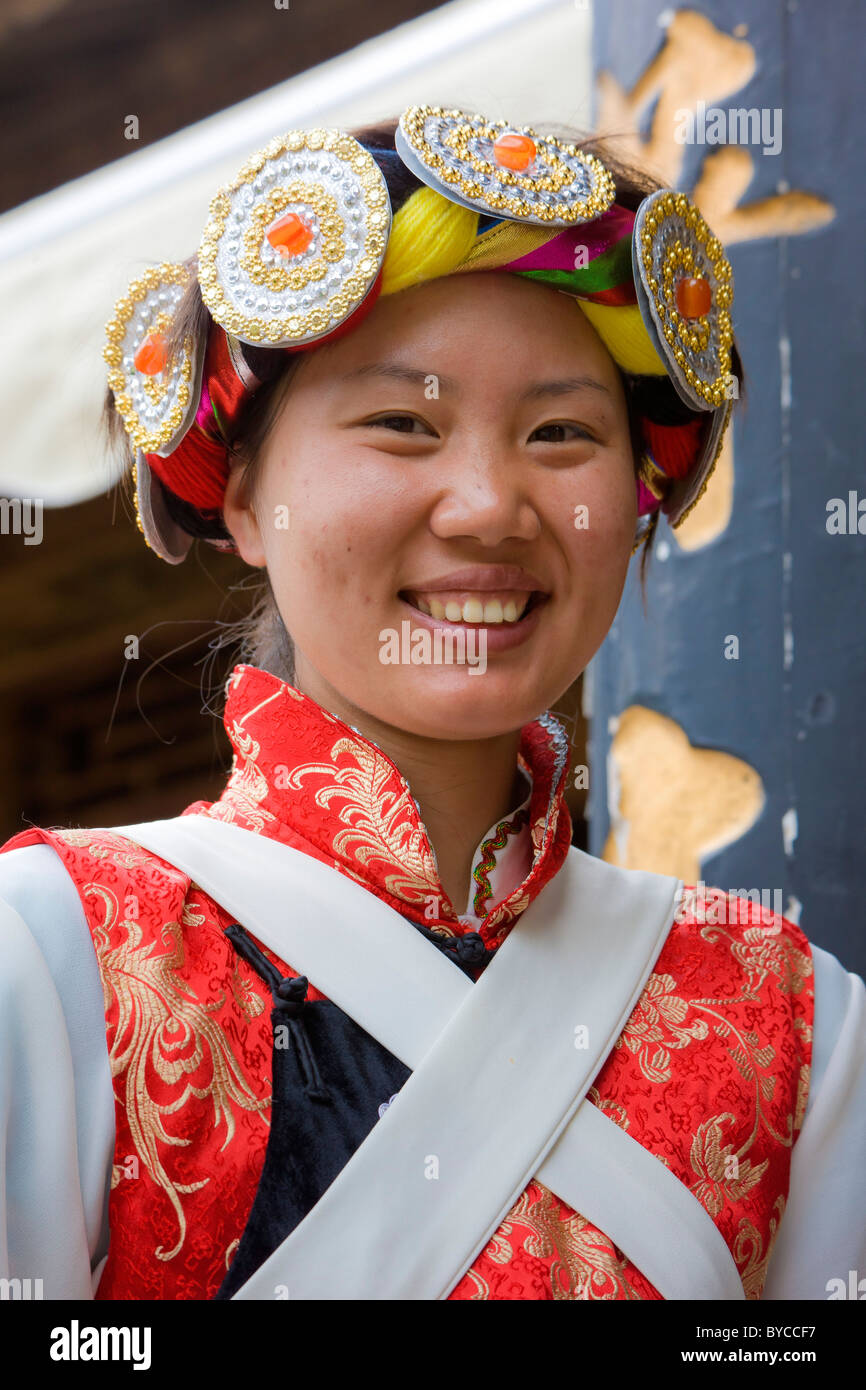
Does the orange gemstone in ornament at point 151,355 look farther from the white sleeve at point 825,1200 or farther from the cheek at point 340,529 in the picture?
the white sleeve at point 825,1200

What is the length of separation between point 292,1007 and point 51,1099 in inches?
7.2

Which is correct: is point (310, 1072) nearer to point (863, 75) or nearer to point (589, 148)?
point (589, 148)

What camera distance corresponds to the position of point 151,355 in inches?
52.7

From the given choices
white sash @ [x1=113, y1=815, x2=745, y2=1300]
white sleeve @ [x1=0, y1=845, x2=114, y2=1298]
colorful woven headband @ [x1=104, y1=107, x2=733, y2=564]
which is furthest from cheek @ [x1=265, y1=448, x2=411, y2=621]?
white sleeve @ [x1=0, y1=845, x2=114, y2=1298]

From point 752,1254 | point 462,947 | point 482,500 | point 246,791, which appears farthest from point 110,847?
point 752,1254

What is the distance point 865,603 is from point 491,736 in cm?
76

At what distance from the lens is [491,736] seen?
50.3 inches

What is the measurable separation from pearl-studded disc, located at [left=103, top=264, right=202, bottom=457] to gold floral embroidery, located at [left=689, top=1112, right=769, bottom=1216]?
0.69 meters

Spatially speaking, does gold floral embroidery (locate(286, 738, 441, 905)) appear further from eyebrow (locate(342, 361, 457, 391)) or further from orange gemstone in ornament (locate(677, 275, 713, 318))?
orange gemstone in ornament (locate(677, 275, 713, 318))

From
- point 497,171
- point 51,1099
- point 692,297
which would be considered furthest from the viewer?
point 692,297

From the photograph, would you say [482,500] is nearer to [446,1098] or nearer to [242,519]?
[242,519]

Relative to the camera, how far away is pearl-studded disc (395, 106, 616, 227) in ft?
3.96
